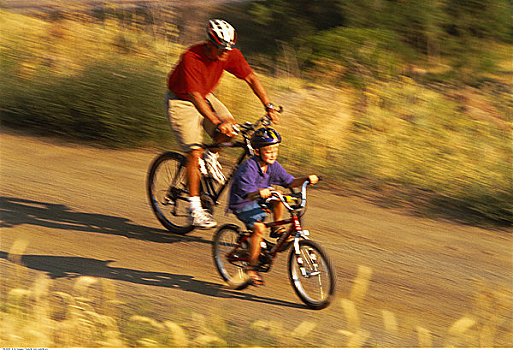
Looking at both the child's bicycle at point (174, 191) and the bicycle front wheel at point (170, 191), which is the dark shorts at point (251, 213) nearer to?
the child's bicycle at point (174, 191)

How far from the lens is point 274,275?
21.1 feet

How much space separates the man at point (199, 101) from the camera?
6.52 m

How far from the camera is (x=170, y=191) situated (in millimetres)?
7258

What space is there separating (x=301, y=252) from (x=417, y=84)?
11.1 meters

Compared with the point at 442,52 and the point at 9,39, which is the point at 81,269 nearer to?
the point at 9,39

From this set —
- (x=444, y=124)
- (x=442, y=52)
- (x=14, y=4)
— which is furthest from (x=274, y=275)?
(x=14, y=4)

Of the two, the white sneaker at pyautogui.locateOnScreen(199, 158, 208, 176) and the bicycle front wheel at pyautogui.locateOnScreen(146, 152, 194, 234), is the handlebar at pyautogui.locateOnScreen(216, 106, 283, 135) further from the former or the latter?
the bicycle front wheel at pyautogui.locateOnScreen(146, 152, 194, 234)

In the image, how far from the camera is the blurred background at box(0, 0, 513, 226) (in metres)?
9.94

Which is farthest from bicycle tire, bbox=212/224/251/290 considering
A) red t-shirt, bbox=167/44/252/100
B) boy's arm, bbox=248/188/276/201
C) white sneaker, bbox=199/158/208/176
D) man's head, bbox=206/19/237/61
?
man's head, bbox=206/19/237/61

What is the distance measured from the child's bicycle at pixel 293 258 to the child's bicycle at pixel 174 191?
87cm

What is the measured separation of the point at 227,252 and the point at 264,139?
3.68 feet

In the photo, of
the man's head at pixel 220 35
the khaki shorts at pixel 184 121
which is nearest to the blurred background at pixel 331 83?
the khaki shorts at pixel 184 121

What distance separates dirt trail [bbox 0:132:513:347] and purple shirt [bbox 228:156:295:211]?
0.85 metres

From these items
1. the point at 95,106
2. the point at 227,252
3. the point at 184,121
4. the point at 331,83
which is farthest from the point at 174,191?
the point at 331,83
